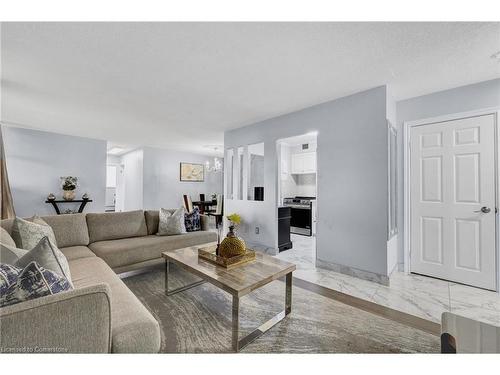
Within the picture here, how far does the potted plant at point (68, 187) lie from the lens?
5262mm

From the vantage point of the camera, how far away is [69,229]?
2.72 m

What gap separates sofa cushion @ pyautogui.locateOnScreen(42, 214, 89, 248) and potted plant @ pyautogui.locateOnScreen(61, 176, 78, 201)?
10.4ft

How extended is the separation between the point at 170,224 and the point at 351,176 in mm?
2636

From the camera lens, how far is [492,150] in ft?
8.41

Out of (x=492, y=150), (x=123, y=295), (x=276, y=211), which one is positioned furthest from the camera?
(x=276, y=211)

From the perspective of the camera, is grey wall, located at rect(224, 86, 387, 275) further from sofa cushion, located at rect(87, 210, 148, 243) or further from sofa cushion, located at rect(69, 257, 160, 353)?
sofa cushion, located at rect(87, 210, 148, 243)

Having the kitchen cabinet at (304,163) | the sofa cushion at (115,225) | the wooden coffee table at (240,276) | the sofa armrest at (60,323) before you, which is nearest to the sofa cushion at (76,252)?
the sofa cushion at (115,225)

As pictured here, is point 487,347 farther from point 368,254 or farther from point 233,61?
point 233,61

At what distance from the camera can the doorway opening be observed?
431cm

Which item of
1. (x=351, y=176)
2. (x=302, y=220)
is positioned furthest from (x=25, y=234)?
(x=302, y=220)

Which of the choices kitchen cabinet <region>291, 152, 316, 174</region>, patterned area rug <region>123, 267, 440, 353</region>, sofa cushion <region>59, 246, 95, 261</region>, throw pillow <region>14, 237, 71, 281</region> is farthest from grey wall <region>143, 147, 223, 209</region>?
throw pillow <region>14, 237, 71, 281</region>
